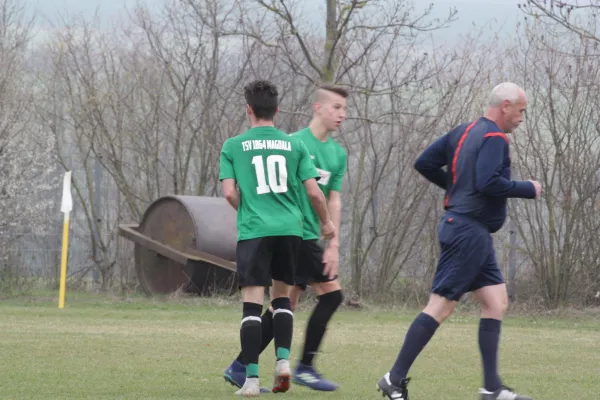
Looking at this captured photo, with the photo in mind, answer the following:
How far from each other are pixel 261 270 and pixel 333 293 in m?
0.96

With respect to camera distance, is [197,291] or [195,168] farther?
[195,168]

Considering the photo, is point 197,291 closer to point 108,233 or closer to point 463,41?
point 108,233

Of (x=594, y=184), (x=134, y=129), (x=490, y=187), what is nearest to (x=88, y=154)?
(x=134, y=129)

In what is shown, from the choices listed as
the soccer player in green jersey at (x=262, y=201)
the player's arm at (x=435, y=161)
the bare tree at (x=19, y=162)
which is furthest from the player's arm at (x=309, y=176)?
the bare tree at (x=19, y=162)

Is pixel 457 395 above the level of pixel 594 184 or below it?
below

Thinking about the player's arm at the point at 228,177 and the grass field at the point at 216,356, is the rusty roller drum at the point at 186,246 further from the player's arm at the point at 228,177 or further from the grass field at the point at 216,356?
the player's arm at the point at 228,177

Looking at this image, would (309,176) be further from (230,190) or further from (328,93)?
(328,93)

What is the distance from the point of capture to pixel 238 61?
22.9 m

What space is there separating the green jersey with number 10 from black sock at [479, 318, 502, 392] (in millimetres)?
1249

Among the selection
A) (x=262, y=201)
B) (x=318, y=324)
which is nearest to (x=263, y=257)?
(x=262, y=201)

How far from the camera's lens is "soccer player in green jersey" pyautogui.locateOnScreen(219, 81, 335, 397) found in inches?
254

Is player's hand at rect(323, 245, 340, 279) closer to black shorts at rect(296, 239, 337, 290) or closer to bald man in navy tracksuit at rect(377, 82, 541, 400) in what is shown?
black shorts at rect(296, 239, 337, 290)

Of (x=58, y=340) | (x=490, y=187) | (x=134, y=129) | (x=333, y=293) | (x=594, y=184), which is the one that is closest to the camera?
(x=490, y=187)

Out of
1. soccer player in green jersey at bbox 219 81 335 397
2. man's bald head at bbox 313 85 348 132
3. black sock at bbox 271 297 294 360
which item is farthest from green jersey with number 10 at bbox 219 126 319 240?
man's bald head at bbox 313 85 348 132
